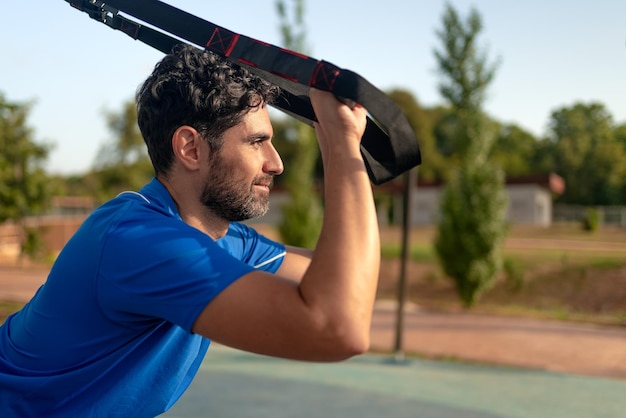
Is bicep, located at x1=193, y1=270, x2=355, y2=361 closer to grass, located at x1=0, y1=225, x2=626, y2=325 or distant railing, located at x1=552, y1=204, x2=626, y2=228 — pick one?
grass, located at x1=0, y1=225, x2=626, y2=325

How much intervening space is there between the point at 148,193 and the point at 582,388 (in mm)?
5556

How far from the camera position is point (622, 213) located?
32.8 m

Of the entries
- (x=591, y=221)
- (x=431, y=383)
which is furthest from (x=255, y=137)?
(x=591, y=221)

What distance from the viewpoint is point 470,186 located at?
49.3 ft

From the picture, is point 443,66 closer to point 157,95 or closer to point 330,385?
point 330,385

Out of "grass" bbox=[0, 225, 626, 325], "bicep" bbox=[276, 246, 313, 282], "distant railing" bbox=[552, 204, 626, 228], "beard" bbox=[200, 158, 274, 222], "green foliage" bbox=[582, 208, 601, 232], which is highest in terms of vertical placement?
"distant railing" bbox=[552, 204, 626, 228]

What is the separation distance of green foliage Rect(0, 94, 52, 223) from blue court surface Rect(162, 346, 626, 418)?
8.84 meters

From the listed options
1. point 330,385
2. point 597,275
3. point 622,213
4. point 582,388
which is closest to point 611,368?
point 582,388

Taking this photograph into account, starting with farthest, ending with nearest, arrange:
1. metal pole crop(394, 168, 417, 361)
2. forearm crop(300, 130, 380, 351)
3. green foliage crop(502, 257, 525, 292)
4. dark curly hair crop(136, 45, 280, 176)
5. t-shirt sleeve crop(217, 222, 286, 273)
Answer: green foliage crop(502, 257, 525, 292), metal pole crop(394, 168, 417, 361), t-shirt sleeve crop(217, 222, 286, 273), dark curly hair crop(136, 45, 280, 176), forearm crop(300, 130, 380, 351)

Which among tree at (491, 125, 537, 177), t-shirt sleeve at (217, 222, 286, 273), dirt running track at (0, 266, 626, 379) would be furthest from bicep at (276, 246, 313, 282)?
tree at (491, 125, 537, 177)

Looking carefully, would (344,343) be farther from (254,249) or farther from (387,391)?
(387,391)

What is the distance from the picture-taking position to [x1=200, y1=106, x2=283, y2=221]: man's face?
59.3 inches

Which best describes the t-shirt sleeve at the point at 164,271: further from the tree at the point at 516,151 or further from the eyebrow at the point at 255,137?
the tree at the point at 516,151

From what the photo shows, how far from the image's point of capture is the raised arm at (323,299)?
121 cm
